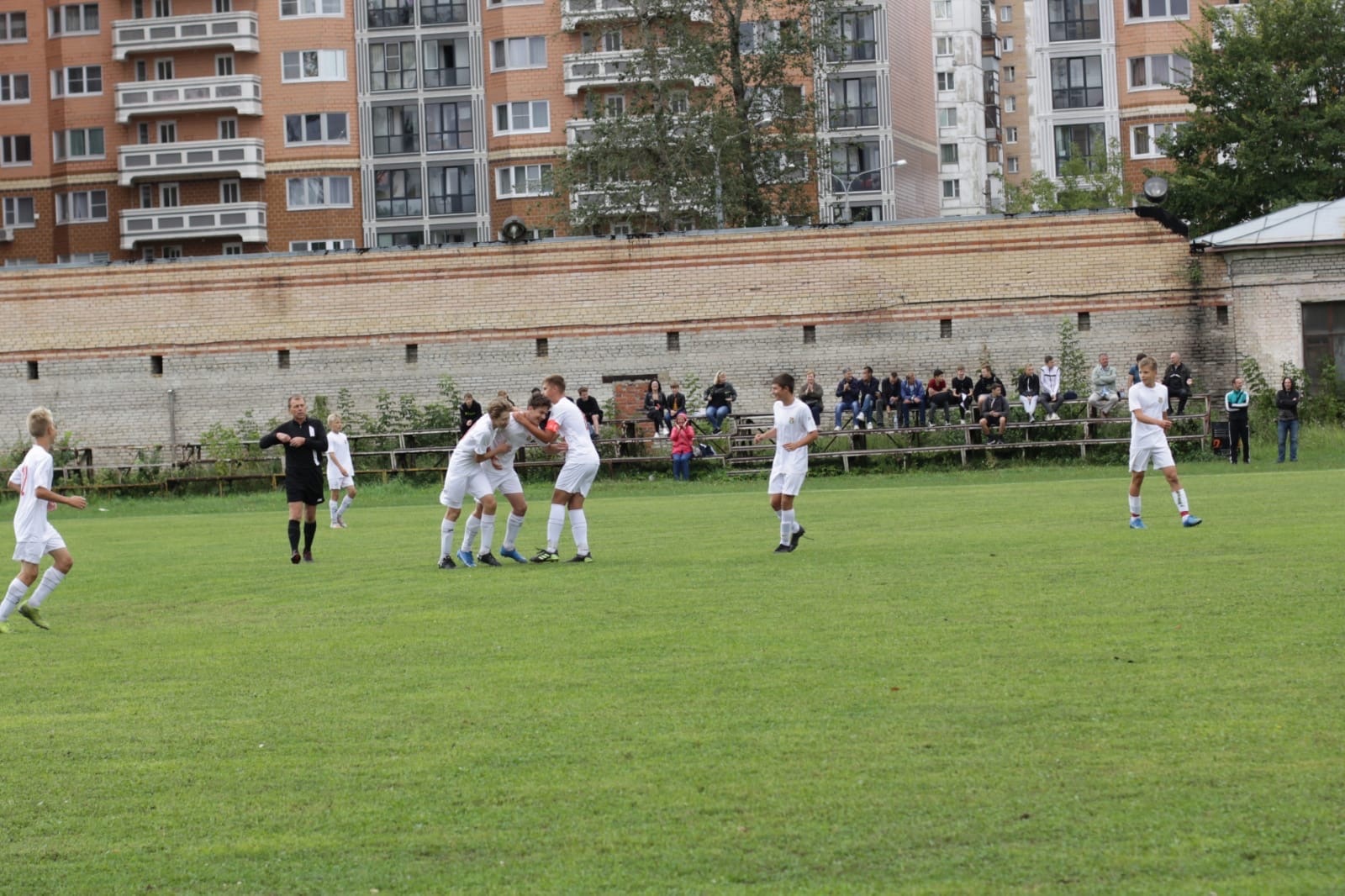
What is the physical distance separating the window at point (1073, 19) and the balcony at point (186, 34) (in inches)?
1522

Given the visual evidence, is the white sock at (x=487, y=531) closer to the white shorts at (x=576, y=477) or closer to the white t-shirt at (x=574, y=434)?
the white shorts at (x=576, y=477)

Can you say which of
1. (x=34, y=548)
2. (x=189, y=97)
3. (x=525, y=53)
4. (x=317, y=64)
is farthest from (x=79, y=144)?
(x=34, y=548)

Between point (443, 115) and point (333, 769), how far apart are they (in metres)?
70.5

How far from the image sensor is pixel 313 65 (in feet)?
245

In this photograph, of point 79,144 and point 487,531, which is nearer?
point 487,531

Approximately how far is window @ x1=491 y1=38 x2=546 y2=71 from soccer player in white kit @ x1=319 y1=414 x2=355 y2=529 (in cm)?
4693

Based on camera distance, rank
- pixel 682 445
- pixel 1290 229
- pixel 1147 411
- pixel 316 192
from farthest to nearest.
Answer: pixel 316 192, pixel 1290 229, pixel 682 445, pixel 1147 411

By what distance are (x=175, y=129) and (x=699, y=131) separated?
106ft

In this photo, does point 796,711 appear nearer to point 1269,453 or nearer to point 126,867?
point 126,867

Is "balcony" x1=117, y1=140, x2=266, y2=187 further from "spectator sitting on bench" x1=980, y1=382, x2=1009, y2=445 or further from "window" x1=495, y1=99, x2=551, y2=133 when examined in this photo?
"spectator sitting on bench" x1=980, y1=382, x2=1009, y2=445

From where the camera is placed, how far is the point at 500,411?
1820 centimetres

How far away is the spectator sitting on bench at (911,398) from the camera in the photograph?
3953 centimetres

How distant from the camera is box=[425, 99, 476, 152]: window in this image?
76500mm

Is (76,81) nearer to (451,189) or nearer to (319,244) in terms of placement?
(319,244)
